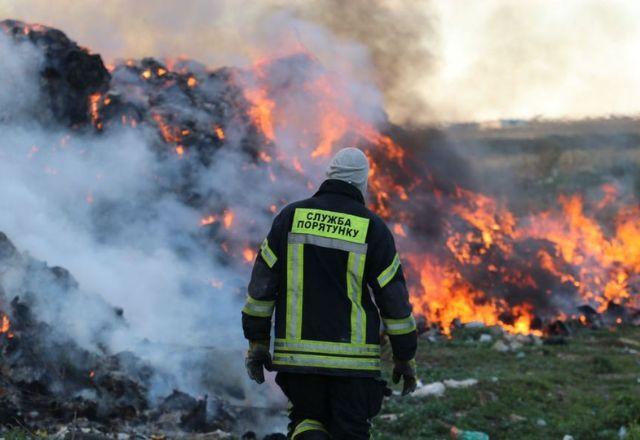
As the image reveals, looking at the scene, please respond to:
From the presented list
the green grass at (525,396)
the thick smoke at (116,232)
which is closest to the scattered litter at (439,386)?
the green grass at (525,396)

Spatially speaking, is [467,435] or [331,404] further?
[467,435]

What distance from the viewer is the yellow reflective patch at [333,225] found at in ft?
14.6

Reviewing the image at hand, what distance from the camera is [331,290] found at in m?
4.43

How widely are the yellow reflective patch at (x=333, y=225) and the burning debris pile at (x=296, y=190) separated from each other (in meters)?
9.05

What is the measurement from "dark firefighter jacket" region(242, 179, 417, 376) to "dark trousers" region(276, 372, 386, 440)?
99 mm

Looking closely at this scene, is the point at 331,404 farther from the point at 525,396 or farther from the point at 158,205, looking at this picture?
the point at 158,205

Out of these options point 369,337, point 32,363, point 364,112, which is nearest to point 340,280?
point 369,337

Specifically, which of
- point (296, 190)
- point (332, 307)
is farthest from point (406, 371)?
point (296, 190)

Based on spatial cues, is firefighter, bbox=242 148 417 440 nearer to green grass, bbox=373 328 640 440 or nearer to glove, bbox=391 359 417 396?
glove, bbox=391 359 417 396

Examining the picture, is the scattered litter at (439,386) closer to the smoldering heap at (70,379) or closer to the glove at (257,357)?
the smoldering heap at (70,379)

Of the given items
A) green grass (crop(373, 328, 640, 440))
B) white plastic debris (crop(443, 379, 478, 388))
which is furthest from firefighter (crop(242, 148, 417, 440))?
white plastic debris (crop(443, 379, 478, 388))

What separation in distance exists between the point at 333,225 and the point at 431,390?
234 inches

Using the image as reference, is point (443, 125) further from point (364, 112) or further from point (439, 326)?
Answer: point (439, 326)

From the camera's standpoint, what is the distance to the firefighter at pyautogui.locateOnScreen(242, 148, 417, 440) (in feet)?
14.4
